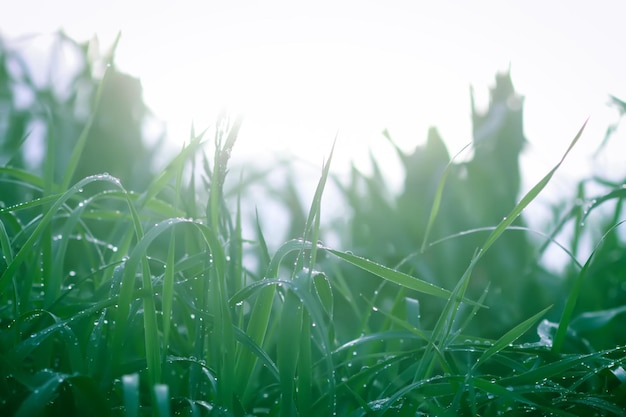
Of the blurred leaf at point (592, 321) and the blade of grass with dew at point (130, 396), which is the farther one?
the blurred leaf at point (592, 321)

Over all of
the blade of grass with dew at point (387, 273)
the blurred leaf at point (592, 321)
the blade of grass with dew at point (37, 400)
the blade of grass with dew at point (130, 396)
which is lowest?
the blade of grass with dew at point (37, 400)

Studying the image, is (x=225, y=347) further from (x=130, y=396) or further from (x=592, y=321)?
(x=592, y=321)

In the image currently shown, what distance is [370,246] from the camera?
1.42 meters

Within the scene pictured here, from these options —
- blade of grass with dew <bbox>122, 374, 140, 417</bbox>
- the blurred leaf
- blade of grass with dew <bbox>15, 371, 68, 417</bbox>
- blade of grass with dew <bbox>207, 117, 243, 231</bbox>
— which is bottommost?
blade of grass with dew <bbox>15, 371, 68, 417</bbox>

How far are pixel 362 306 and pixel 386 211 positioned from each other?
0.85 feet

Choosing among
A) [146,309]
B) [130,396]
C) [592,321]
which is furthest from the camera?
[592,321]

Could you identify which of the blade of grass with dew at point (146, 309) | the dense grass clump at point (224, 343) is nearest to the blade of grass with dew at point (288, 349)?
the dense grass clump at point (224, 343)

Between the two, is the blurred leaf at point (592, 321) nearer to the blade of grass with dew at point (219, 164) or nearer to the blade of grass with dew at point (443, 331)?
the blade of grass with dew at point (443, 331)

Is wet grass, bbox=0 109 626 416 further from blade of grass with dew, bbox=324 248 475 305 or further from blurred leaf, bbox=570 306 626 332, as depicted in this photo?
blurred leaf, bbox=570 306 626 332

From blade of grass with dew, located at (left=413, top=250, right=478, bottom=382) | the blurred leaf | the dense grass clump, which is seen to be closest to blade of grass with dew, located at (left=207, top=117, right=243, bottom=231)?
the dense grass clump

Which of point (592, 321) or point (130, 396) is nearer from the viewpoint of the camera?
point (130, 396)

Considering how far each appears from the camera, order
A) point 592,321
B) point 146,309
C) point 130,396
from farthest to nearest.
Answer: point 592,321 < point 146,309 < point 130,396

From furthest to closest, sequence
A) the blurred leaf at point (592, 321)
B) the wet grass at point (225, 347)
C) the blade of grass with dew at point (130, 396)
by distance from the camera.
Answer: the blurred leaf at point (592, 321) → the wet grass at point (225, 347) → the blade of grass with dew at point (130, 396)

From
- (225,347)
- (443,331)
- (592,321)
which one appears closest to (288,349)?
(225,347)
